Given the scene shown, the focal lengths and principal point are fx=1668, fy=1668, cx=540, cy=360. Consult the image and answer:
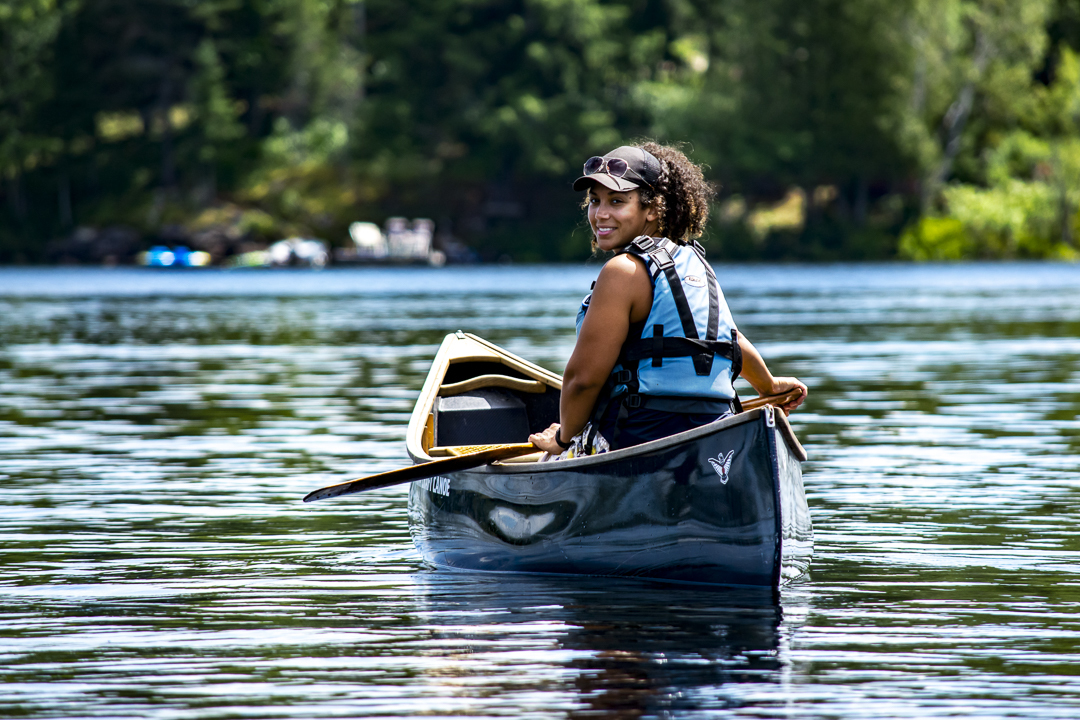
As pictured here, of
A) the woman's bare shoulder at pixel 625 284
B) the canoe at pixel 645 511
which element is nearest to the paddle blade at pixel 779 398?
the canoe at pixel 645 511

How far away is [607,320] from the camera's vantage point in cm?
711

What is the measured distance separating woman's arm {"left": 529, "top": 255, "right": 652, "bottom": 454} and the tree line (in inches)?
2522

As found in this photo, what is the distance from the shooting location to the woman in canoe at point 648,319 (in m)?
7.11

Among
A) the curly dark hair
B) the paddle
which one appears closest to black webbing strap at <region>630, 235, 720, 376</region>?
the curly dark hair

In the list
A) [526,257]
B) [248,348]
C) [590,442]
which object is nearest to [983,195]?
[526,257]

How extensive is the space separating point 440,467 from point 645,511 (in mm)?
1249

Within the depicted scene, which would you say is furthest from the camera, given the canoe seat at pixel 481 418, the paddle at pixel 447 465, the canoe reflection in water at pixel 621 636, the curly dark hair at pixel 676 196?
the canoe seat at pixel 481 418

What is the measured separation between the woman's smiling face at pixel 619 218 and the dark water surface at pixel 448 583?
1568 mm

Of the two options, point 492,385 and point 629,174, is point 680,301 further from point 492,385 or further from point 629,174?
point 492,385

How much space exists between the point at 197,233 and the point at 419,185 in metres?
11.4

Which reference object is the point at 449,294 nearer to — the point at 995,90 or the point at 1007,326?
the point at 1007,326

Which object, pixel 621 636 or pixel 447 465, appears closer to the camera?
pixel 621 636

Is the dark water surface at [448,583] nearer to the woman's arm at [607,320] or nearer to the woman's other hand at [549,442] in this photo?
the woman's other hand at [549,442]

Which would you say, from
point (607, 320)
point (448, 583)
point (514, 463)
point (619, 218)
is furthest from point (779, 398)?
point (448, 583)
